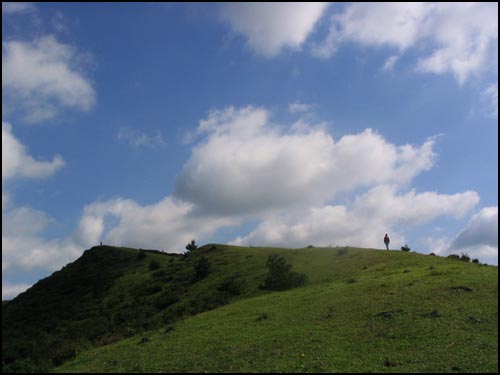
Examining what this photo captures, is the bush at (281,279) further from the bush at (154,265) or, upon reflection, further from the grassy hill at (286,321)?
the bush at (154,265)

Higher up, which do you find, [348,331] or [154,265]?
[154,265]

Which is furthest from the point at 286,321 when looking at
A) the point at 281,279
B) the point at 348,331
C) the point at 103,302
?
the point at 103,302

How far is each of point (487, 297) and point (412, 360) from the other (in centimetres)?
1480

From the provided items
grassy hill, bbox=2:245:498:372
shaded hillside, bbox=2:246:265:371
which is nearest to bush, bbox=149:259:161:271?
shaded hillside, bbox=2:246:265:371

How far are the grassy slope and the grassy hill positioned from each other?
3.9 inches

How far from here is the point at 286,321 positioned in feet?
121

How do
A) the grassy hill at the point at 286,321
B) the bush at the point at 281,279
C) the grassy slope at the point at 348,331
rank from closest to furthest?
the grassy slope at the point at 348,331
the grassy hill at the point at 286,321
the bush at the point at 281,279

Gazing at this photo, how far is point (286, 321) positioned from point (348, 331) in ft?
20.6

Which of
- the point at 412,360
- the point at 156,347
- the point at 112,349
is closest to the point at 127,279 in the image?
the point at 112,349

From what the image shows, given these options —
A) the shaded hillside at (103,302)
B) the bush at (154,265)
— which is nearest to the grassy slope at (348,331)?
the shaded hillside at (103,302)

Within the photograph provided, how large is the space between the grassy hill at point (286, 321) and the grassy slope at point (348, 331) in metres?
0.10

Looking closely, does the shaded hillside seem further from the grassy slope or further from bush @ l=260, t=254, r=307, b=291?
the grassy slope

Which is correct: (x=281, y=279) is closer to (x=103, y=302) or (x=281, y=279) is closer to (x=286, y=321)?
(x=286, y=321)

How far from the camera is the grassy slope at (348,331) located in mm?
25719
